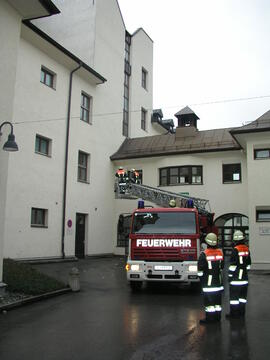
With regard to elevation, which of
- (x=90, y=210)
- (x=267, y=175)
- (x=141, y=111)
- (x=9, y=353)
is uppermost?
(x=141, y=111)

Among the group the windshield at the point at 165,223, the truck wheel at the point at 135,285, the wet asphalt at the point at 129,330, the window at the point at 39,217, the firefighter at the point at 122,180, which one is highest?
the firefighter at the point at 122,180

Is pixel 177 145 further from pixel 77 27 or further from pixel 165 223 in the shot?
pixel 165 223

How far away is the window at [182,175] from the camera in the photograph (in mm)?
27688

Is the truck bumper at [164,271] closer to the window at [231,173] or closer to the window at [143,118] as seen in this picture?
the window at [231,173]

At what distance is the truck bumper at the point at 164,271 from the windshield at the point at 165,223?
3.30 ft

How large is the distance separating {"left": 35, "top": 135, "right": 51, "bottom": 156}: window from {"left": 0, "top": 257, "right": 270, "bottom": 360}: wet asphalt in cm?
1162

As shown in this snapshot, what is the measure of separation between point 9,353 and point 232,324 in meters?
4.40

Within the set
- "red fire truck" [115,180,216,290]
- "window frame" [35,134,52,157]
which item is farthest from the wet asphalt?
"window frame" [35,134,52,157]

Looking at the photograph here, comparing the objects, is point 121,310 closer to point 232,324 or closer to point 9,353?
point 232,324

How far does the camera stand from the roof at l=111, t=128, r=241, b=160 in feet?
89.3

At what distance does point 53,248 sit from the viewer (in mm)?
22453

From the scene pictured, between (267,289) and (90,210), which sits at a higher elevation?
(90,210)

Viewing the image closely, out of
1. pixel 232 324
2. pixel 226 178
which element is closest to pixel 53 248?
pixel 226 178

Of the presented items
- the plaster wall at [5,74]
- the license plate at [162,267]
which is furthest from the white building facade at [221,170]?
the plaster wall at [5,74]
